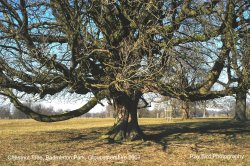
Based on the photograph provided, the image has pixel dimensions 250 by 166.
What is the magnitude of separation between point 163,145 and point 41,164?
5.38 m

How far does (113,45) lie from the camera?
14.0 m

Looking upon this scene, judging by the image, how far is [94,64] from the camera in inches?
569

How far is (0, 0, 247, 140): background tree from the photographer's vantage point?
40.2 ft

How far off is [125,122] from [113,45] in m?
3.77

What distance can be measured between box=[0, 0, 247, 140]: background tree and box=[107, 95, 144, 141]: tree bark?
122cm

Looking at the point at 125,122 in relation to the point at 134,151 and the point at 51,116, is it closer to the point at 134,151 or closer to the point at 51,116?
the point at 134,151

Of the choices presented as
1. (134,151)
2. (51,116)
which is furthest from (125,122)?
(51,116)

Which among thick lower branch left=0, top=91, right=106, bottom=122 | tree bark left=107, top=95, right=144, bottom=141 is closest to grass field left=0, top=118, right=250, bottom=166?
tree bark left=107, top=95, right=144, bottom=141

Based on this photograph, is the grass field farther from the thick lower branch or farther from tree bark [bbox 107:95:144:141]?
the thick lower branch

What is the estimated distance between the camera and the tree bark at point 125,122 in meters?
15.9

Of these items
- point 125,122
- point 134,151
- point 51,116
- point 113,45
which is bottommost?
point 134,151

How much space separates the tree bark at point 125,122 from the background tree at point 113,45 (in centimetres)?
122

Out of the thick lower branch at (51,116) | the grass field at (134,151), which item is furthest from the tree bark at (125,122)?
the thick lower branch at (51,116)

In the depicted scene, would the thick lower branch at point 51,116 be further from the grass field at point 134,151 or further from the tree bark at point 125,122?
the tree bark at point 125,122
